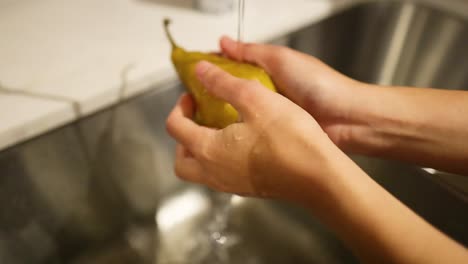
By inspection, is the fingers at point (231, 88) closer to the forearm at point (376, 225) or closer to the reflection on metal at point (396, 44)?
the forearm at point (376, 225)

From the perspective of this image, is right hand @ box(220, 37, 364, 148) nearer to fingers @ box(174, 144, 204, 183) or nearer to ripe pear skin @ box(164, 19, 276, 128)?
ripe pear skin @ box(164, 19, 276, 128)

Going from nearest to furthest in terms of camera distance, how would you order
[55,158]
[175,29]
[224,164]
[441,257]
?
[441,257], [224,164], [55,158], [175,29]

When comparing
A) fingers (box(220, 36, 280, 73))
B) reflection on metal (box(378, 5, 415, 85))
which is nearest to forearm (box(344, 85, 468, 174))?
fingers (box(220, 36, 280, 73))

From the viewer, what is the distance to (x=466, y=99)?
0.49 m

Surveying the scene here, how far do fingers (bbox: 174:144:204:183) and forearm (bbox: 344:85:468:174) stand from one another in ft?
0.67

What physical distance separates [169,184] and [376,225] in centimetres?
43

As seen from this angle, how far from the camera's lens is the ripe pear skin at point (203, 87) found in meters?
0.47

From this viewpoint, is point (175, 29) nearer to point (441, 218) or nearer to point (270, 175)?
point (270, 175)

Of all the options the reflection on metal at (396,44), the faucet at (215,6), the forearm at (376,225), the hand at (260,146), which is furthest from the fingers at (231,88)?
the reflection on metal at (396,44)

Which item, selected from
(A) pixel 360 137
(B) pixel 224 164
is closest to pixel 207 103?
(B) pixel 224 164

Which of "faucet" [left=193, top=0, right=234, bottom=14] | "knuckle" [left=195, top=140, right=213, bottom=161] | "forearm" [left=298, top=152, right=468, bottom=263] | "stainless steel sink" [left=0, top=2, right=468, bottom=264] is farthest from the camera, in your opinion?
"faucet" [left=193, top=0, right=234, bottom=14]

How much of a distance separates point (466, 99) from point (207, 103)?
30 centimetres

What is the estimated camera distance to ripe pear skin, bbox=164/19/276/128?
470 millimetres

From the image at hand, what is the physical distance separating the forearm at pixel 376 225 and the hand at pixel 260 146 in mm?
18
